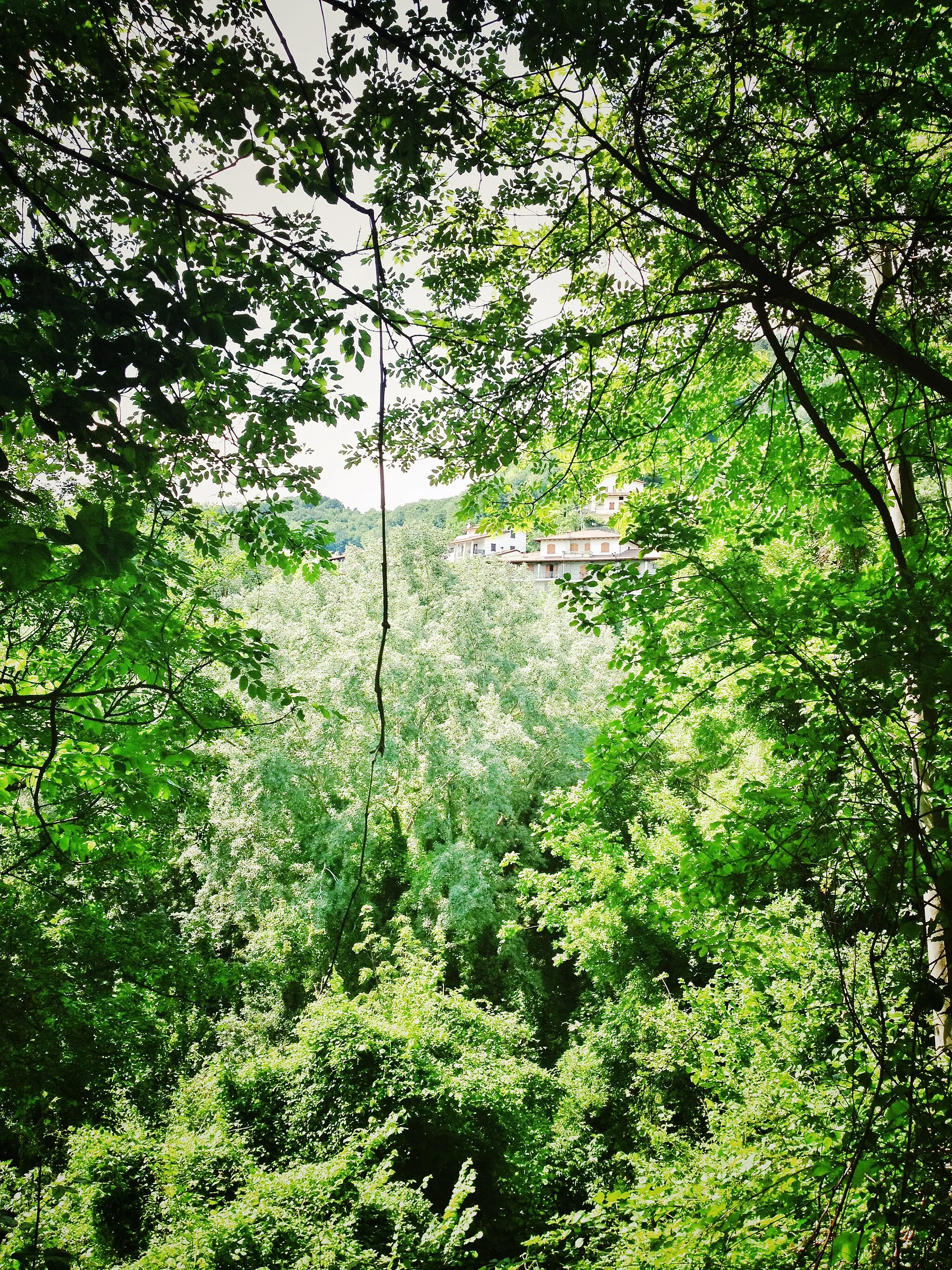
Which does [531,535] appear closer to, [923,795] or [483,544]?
[923,795]

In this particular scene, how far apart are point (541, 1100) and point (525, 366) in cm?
1111

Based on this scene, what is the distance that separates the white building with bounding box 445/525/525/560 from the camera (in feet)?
14.6

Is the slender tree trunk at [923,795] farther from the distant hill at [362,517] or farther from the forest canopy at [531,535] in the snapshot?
the distant hill at [362,517]

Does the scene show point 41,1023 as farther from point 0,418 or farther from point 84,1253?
point 0,418

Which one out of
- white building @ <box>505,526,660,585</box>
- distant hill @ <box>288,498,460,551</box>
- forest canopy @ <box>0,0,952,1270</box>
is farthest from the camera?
white building @ <box>505,526,660,585</box>

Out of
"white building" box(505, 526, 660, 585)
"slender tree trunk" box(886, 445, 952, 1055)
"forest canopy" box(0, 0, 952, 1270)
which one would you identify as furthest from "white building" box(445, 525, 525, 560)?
"slender tree trunk" box(886, 445, 952, 1055)

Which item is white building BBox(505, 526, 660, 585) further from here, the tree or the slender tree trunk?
the tree

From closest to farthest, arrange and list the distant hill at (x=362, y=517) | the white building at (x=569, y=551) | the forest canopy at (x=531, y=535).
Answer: the forest canopy at (x=531, y=535) → the distant hill at (x=362, y=517) → the white building at (x=569, y=551)

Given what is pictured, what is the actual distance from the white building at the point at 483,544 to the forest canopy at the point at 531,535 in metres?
0.25

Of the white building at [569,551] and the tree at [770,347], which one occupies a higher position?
the white building at [569,551]

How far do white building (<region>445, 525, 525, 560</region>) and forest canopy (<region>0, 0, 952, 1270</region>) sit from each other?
0.25 meters

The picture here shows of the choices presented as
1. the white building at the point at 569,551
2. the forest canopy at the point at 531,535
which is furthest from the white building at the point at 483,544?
the white building at the point at 569,551

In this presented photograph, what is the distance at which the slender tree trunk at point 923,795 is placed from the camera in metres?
1.97

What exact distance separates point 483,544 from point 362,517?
36.9 ft
